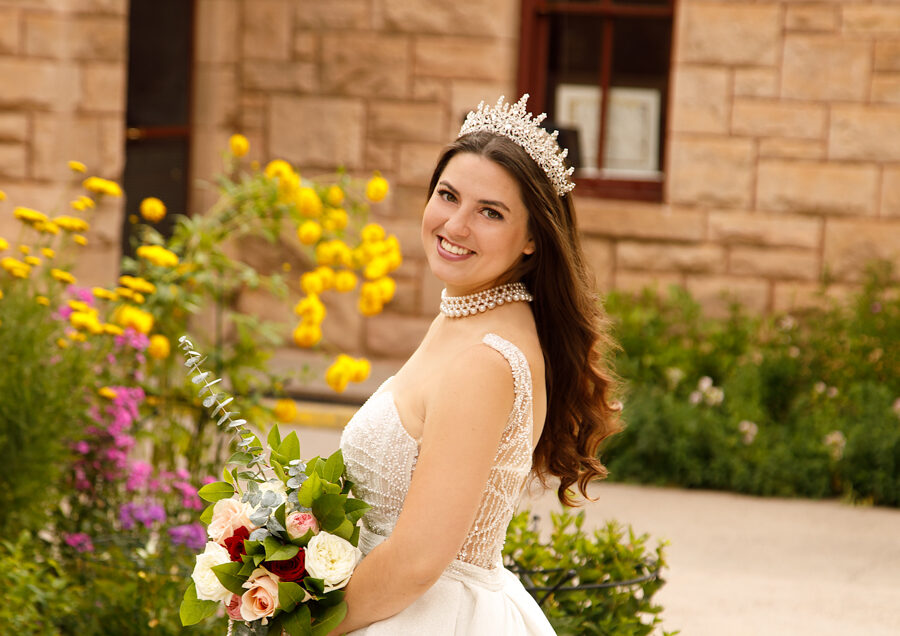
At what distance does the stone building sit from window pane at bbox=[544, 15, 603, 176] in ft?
0.04

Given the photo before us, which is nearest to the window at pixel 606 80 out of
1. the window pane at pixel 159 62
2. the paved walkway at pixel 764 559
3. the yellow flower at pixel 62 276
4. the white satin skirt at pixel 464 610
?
the window pane at pixel 159 62

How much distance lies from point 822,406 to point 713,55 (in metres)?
2.14

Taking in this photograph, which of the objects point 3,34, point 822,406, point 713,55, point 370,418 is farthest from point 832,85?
point 370,418

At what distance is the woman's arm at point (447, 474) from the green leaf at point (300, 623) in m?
0.13

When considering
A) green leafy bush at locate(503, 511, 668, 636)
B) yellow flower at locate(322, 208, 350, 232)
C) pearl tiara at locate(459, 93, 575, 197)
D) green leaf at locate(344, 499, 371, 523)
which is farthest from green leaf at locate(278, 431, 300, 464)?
yellow flower at locate(322, 208, 350, 232)

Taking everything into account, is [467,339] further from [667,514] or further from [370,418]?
[667,514]

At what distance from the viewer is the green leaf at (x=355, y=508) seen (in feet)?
7.61

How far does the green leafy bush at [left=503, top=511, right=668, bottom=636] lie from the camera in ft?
10.3

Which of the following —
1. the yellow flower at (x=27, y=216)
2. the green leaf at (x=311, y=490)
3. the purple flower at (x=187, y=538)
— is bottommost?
the purple flower at (x=187, y=538)

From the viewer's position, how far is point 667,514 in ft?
19.3

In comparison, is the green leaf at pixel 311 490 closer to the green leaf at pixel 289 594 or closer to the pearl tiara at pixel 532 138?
the green leaf at pixel 289 594

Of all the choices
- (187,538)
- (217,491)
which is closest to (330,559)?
(217,491)

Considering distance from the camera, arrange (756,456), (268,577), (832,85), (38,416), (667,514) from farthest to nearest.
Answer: (832,85) < (756,456) < (667,514) < (38,416) < (268,577)

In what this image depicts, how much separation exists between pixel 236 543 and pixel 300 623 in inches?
7.4
